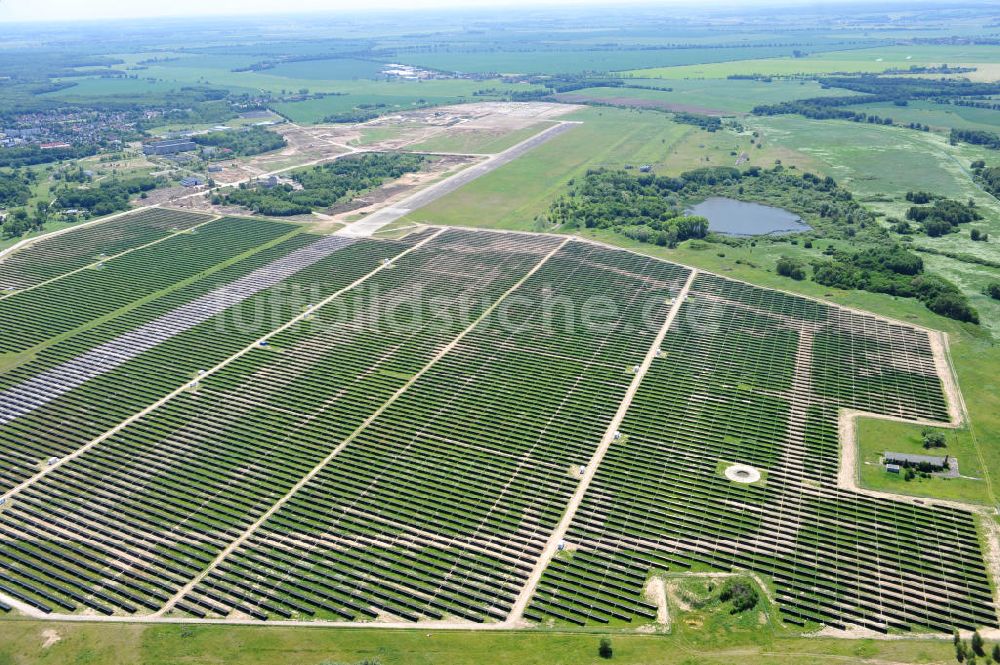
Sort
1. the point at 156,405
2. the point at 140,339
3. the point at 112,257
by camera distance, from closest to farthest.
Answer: the point at 156,405
the point at 140,339
the point at 112,257

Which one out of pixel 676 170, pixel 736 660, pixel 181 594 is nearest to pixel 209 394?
pixel 181 594

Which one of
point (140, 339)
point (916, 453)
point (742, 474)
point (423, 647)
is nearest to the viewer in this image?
point (423, 647)

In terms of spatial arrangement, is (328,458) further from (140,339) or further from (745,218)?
(745,218)

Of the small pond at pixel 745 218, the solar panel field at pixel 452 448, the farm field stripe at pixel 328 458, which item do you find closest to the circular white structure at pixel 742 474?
the solar panel field at pixel 452 448

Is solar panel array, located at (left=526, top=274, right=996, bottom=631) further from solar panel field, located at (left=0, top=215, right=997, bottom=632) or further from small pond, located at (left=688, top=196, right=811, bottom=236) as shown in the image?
small pond, located at (left=688, top=196, right=811, bottom=236)

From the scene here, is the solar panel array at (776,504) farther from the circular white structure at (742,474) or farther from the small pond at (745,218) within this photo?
the small pond at (745,218)

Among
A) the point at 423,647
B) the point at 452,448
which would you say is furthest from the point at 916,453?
the point at 423,647

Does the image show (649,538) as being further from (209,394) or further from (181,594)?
(209,394)
